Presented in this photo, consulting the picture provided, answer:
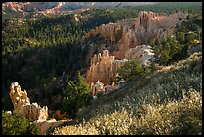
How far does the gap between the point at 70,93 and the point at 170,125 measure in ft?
63.3

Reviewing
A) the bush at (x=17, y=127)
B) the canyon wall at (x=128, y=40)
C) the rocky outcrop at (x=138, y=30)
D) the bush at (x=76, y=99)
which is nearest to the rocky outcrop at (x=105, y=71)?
the canyon wall at (x=128, y=40)

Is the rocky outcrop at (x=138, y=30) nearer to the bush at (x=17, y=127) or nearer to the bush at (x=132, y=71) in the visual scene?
the bush at (x=132, y=71)

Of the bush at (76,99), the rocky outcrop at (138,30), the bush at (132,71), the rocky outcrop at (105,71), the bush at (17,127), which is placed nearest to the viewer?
the bush at (17,127)

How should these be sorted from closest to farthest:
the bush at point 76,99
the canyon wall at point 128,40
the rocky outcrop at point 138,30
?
1. the bush at point 76,99
2. the canyon wall at point 128,40
3. the rocky outcrop at point 138,30

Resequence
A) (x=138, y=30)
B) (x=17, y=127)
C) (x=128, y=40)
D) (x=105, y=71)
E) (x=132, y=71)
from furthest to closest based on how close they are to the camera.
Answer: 1. (x=138, y=30)
2. (x=128, y=40)
3. (x=105, y=71)
4. (x=132, y=71)
5. (x=17, y=127)

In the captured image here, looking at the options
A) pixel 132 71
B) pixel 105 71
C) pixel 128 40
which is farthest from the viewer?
pixel 128 40

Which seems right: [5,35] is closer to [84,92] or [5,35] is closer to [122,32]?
[122,32]

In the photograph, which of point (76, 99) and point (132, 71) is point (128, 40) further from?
point (76, 99)

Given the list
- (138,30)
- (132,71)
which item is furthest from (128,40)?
(132,71)

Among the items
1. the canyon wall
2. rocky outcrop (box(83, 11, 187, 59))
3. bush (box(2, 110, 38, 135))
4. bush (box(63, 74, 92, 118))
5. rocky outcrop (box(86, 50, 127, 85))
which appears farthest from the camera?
rocky outcrop (box(83, 11, 187, 59))

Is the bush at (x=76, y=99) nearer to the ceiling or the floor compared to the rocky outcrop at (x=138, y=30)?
nearer to the ceiling

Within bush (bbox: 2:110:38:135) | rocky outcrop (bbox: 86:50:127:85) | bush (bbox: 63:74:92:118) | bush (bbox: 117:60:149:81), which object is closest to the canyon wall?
rocky outcrop (bbox: 86:50:127:85)

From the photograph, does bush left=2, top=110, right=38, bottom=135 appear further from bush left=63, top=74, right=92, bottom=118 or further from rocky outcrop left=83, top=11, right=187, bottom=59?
rocky outcrop left=83, top=11, right=187, bottom=59

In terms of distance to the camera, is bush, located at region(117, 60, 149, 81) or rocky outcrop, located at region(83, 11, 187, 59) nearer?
bush, located at region(117, 60, 149, 81)
